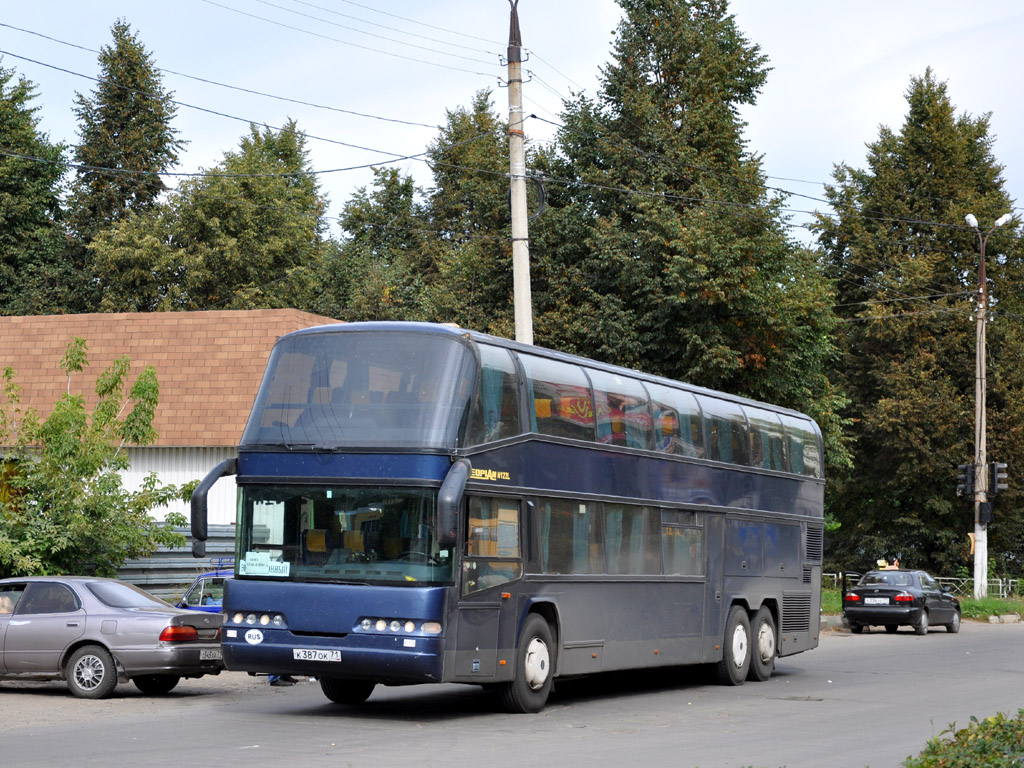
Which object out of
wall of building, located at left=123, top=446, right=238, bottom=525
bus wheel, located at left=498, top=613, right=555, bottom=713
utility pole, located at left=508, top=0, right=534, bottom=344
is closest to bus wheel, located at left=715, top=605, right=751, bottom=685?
utility pole, located at left=508, top=0, right=534, bottom=344

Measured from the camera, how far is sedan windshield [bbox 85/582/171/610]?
51.0 feet

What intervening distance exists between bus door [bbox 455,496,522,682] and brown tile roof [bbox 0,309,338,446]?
48.1 feet

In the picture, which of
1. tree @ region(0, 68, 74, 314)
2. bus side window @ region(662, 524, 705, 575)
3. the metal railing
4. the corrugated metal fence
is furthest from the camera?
tree @ region(0, 68, 74, 314)

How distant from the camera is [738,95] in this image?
40.9 m

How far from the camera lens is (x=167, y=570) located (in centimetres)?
2345

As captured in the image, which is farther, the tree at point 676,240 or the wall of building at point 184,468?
the tree at point 676,240

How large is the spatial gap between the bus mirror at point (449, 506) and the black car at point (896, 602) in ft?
70.4

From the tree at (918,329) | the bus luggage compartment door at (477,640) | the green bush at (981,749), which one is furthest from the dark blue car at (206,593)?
the tree at (918,329)

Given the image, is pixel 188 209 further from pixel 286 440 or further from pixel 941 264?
pixel 286 440

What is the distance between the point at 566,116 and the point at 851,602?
15.1 metres

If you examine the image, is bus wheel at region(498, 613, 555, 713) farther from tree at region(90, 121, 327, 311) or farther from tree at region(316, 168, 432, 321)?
tree at region(90, 121, 327, 311)

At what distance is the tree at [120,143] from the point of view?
56062mm

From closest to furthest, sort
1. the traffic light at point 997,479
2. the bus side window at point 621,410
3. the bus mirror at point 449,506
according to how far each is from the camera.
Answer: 1. the bus mirror at point 449,506
2. the bus side window at point 621,410
3. the traffic light at point 997,479

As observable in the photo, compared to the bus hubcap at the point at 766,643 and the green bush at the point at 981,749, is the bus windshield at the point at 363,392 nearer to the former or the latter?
the green bush at the point at 981,749
